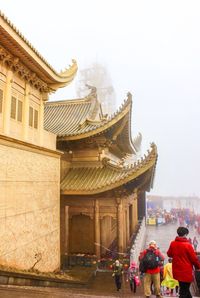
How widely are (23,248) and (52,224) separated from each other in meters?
2.42

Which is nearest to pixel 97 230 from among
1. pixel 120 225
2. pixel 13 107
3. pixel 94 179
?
pixel 120 225

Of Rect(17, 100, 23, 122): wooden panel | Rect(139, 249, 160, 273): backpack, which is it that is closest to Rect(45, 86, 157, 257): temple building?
Rect(17, 100, 23, 122): wooden panel

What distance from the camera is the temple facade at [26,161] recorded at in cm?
771

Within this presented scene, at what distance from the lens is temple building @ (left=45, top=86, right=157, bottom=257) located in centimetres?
1133

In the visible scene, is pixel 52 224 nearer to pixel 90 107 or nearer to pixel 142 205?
pixel 90 107

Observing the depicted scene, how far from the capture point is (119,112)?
41.1 feet

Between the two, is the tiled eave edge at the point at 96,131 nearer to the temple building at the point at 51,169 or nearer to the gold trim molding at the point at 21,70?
the temple building at the point at 51,169

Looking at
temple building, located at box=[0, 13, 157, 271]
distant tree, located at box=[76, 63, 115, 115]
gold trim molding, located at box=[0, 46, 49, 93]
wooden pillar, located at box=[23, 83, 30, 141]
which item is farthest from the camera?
distant tree, located at box=[76, 63, 115, 115]

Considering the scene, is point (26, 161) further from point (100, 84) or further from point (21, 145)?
point (100, 84)

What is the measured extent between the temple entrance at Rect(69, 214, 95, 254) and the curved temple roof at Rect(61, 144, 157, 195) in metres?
2.05

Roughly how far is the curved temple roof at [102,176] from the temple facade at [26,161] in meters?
0.89

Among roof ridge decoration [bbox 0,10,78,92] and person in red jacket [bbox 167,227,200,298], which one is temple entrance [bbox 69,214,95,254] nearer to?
roof ridge decoration [bbox 0,10,78,92]

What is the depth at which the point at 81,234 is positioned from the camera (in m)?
13.2

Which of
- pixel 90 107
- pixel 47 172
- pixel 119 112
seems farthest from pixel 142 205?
pixel 47 172
